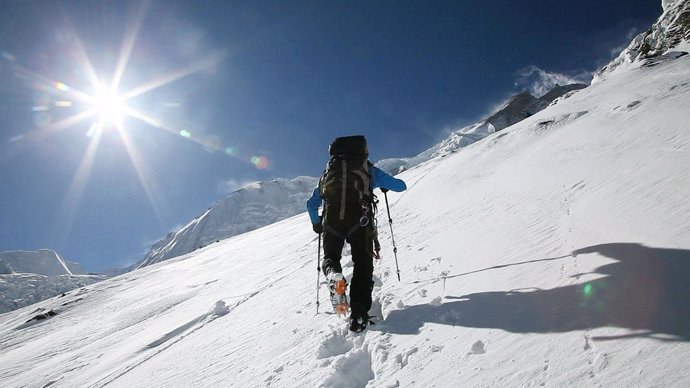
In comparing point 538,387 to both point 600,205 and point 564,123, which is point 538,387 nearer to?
point 600,205

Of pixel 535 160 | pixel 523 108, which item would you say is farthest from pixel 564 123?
pixel 523 108

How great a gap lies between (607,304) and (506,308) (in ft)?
2.69

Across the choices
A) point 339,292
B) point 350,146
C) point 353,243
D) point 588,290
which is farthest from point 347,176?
point 588,290

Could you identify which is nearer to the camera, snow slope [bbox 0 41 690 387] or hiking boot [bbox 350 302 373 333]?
snow slope [bbox 0 41 690 387]

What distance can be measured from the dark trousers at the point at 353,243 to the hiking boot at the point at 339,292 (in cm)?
14

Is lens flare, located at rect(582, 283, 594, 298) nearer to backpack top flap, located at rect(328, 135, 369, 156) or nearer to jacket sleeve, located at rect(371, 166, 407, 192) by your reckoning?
jacket sleeve, located at rect(371, 166, 407, 192)

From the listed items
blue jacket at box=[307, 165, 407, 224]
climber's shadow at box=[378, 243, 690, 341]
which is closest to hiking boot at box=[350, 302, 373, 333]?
climber's shadow at box=[378, 243, 690, 341]

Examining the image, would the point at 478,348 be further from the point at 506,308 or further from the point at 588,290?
the point at 588,290

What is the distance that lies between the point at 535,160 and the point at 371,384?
1135 cm

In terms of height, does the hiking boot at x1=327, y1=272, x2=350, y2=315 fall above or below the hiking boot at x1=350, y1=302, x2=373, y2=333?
above

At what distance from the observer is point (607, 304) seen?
9.16 ft

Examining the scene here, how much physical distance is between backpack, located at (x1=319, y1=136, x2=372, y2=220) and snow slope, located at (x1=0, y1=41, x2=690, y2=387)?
1410mm

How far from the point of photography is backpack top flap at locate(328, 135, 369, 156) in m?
4.79

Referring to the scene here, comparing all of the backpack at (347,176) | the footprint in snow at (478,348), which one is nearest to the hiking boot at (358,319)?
the backpack at (347,176)
